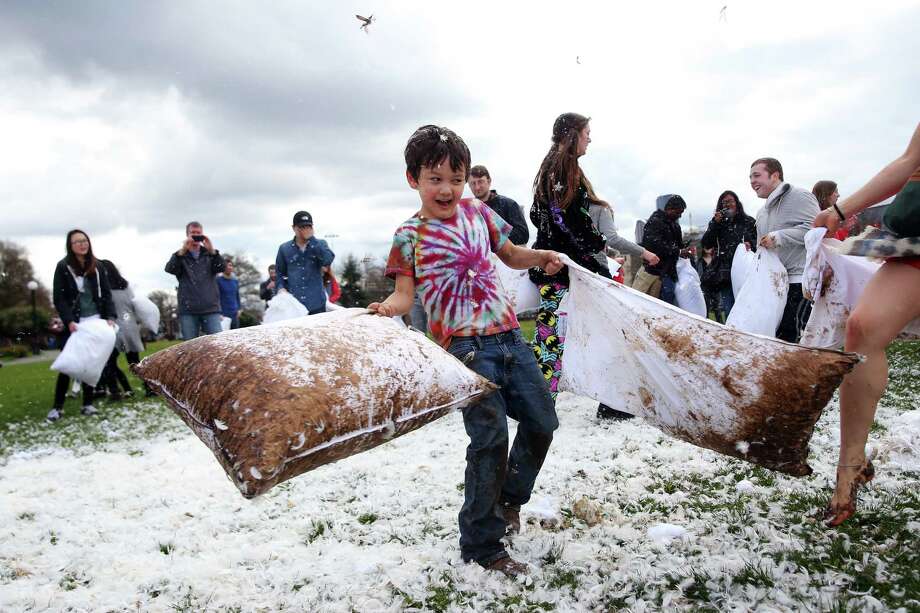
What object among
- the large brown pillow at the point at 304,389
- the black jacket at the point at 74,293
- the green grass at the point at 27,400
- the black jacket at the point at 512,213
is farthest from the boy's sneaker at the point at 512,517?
the black jacket at the point at 74,293

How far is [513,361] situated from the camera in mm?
2490

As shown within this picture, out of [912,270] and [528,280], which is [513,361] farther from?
[528,280]

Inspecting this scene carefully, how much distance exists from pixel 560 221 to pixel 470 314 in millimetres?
1943

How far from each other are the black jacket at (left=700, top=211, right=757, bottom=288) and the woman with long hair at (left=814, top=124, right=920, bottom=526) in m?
4.84

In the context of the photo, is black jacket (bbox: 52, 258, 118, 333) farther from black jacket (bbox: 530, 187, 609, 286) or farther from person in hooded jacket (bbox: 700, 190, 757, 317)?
person in hooded jacket (bbox: 700, 190, 757, 317)

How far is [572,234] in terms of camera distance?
13.8 ft

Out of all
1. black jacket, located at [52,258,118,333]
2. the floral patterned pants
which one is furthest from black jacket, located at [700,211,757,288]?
black jacket, located at [52,258,118,333]

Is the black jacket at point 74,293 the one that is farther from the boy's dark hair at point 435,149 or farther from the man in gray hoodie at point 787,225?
the man in gray hoodie at point 787,225

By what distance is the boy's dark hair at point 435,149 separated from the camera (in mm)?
2398

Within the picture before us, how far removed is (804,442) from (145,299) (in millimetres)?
8237

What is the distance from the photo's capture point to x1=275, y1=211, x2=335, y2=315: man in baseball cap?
7172mm

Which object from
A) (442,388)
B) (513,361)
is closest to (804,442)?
(513,361)

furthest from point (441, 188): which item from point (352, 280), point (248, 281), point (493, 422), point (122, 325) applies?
point (248, 281)

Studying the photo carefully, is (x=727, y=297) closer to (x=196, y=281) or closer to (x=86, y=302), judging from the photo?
(x=196, y=281)
